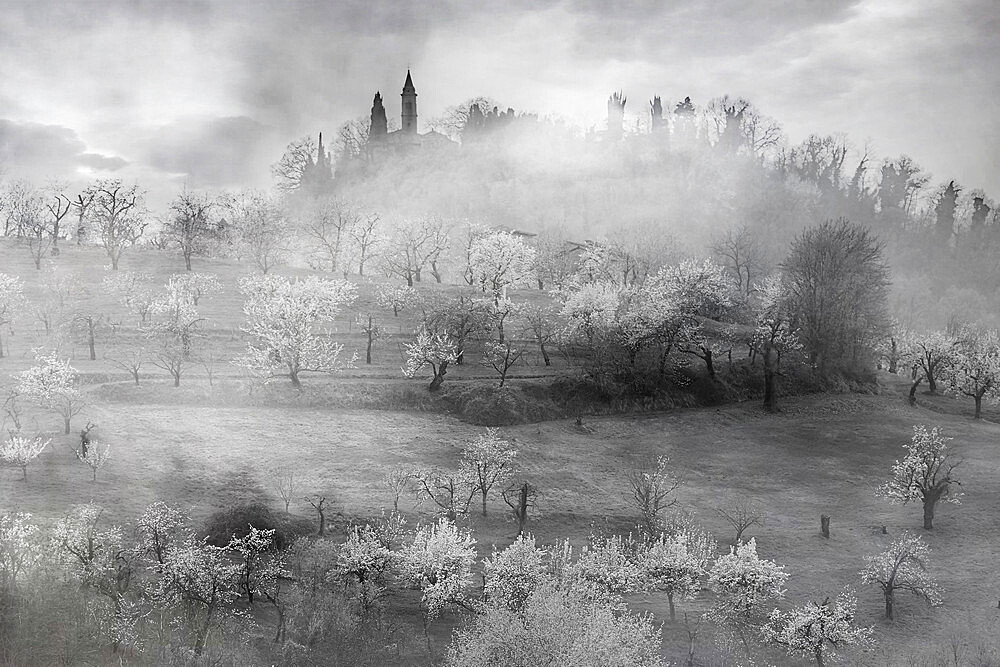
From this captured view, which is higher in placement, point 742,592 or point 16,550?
point 16,550

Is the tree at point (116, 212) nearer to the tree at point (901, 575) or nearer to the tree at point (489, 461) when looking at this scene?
the tree at point (489, 461)

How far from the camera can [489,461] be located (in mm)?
37656

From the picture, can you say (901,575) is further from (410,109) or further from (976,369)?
(410,109)

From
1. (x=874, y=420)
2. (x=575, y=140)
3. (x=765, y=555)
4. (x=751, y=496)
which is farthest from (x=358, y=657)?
(x=575, y=140)

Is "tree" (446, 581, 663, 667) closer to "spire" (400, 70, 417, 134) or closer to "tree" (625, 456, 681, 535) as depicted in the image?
"tree" (625, 456, 681, 535)

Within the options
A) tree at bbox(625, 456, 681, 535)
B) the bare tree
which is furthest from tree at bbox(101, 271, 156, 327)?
the bare tree

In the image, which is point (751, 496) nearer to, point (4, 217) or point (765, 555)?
point (765, 555)

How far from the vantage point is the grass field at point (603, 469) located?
29047 millimetres

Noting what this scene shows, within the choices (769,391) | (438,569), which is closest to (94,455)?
(438,569)

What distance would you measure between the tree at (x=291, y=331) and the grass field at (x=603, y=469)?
8.94ft

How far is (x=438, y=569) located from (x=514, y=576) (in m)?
3.15

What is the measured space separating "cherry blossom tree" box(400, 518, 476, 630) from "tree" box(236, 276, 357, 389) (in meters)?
20.0

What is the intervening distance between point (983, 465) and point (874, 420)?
8608mm

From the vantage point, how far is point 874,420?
163 ft
